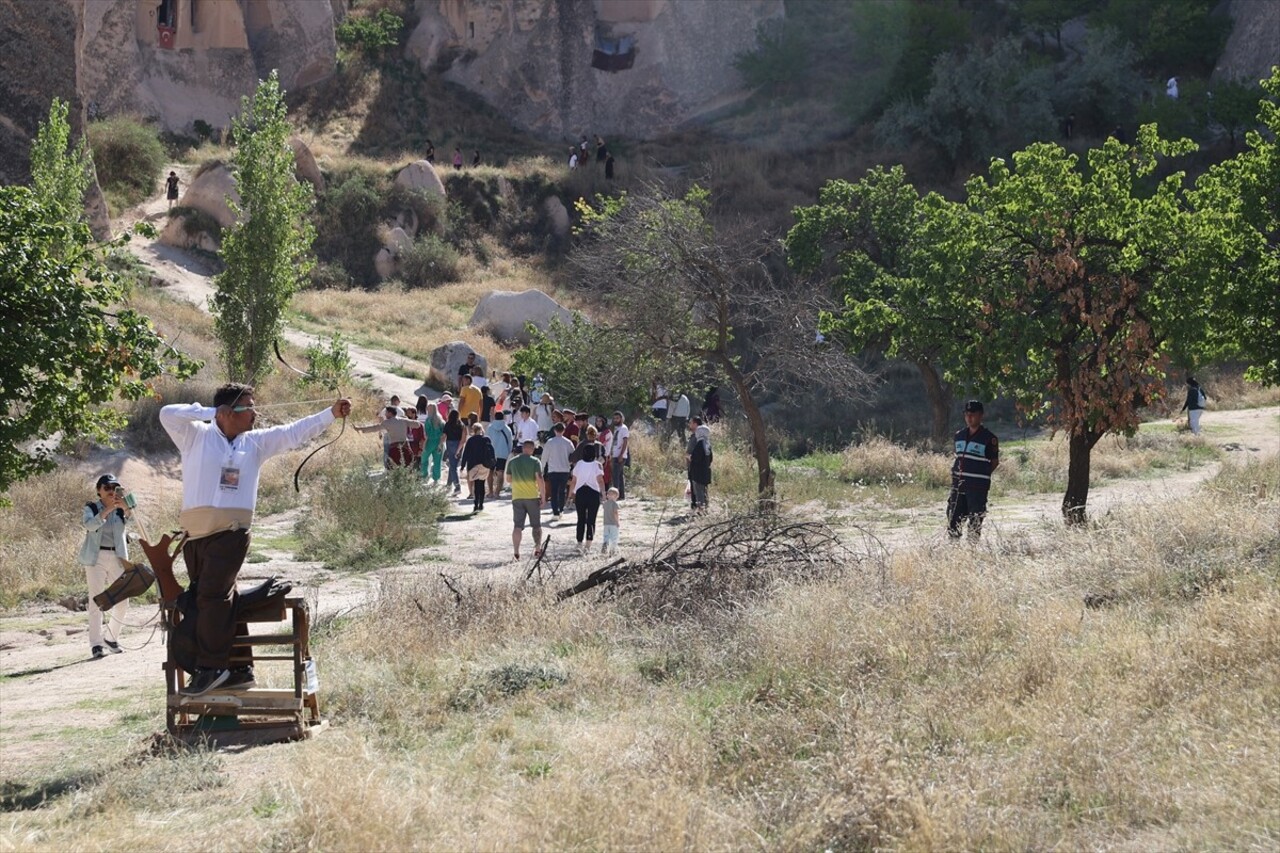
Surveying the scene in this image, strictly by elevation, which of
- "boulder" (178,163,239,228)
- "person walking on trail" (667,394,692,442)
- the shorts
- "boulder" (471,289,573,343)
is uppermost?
"boulder" (178,163,239,228)

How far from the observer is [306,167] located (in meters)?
41.0

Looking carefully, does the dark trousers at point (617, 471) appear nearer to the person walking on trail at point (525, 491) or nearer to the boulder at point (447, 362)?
the person walking on trail at point (525, 491)

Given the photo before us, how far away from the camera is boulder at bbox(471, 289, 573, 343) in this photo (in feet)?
116

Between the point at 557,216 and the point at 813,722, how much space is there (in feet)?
130

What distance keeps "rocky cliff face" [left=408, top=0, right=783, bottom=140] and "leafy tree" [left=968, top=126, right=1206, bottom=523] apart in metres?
39.3

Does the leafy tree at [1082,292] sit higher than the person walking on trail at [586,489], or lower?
higher

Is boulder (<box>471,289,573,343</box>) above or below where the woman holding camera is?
above

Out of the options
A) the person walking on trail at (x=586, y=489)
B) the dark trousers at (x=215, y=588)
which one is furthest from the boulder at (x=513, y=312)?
the dark trousers at (x=215, y=588)

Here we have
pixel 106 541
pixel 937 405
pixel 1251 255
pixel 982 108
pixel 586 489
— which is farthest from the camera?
pixel 982 108

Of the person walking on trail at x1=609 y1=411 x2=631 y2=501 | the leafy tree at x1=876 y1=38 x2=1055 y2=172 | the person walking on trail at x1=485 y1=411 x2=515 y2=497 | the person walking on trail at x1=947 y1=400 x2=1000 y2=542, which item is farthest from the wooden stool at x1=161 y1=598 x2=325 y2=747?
the leafy tree at x1=876 y1=38 x2=1055 y2=172

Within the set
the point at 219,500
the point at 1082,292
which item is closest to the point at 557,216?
the point at 1082,292

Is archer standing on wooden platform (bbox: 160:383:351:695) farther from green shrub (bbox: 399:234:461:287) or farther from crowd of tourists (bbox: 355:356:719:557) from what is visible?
green shrub (bbox: 399:234:461:287)

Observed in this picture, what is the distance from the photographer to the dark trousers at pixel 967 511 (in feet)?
40.3

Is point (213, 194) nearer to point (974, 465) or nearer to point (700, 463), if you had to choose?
point (700, 463)
